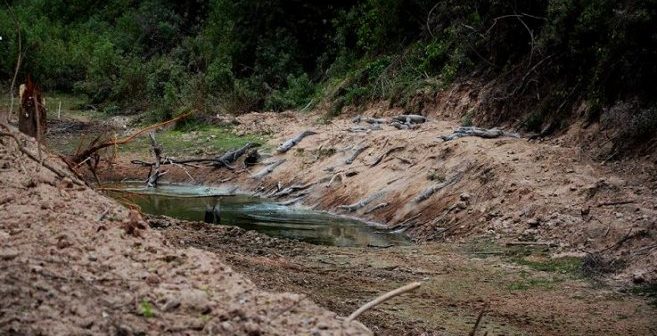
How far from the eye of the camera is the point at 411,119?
17984 millimetres

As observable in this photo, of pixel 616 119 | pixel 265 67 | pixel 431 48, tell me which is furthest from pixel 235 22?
pixel 616 119

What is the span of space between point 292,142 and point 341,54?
234 inches

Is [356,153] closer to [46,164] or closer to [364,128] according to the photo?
[364,128]

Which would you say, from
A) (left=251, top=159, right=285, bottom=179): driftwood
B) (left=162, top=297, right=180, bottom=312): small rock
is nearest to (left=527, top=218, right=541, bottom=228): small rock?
(left=162, top=297, right=180, bottom=312): small rock

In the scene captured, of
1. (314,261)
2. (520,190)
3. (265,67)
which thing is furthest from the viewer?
(265,67)

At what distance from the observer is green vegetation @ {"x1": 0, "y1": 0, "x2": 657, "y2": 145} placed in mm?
13992

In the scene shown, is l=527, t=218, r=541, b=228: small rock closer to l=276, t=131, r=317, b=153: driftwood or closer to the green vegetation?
the green vegetation

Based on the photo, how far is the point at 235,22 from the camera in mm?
27156

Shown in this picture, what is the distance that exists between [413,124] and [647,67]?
537cm

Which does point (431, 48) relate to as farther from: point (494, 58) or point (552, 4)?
point (552, 4)

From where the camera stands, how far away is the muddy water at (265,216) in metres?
12.9

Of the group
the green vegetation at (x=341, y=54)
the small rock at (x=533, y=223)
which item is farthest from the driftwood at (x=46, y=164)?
the green vegetation at (x=341, y=54)

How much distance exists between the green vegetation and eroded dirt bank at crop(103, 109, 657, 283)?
3.36 ft

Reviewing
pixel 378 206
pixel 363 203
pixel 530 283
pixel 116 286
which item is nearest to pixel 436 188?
pixel 378 206
